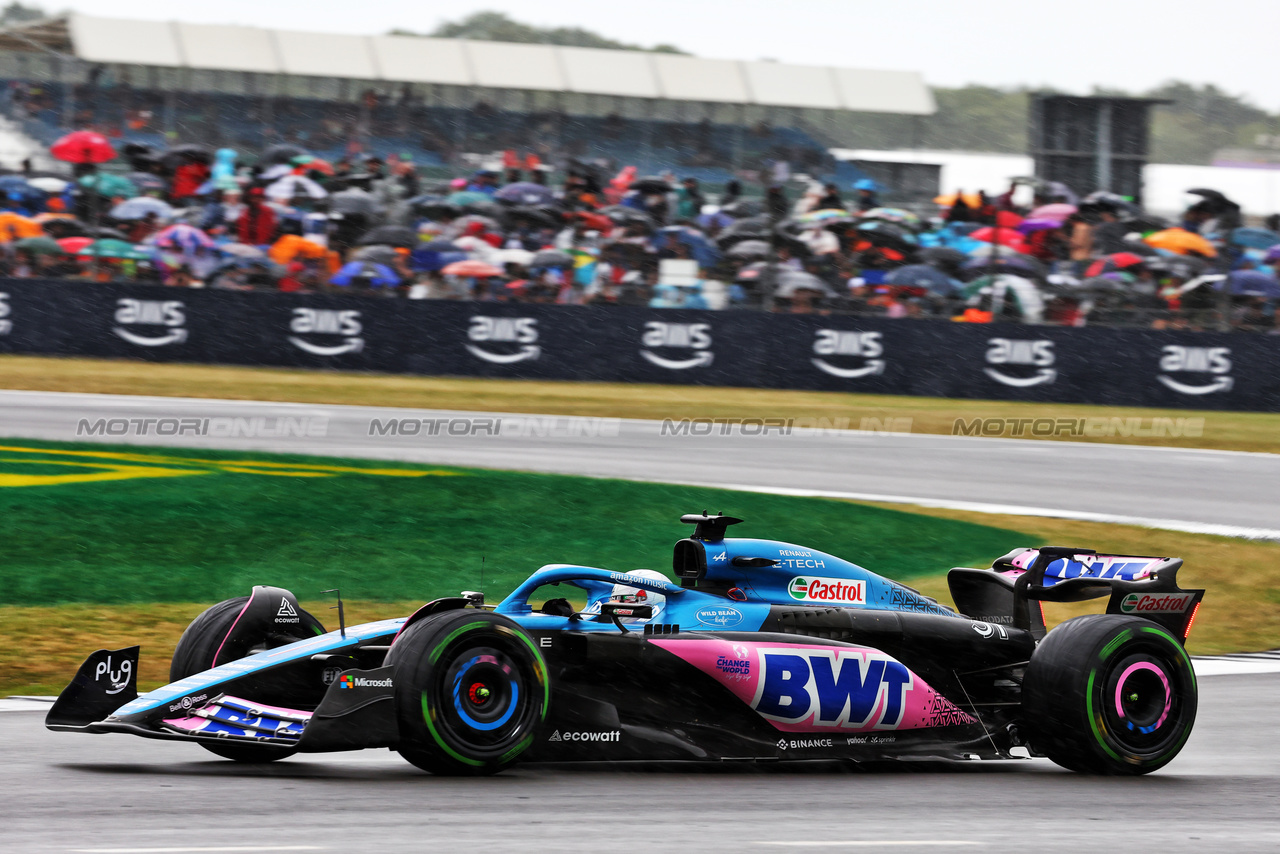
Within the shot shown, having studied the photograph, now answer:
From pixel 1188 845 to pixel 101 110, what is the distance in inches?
1100

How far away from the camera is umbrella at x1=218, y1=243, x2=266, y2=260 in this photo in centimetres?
2398

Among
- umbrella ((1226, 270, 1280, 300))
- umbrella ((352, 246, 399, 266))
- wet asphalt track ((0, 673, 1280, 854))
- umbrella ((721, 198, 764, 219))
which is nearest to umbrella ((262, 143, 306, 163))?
umbrella ((352, 246, 399, 266))

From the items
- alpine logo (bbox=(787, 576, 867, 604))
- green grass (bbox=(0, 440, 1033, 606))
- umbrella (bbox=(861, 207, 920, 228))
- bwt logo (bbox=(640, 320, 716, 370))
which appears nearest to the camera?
alpine logo (bbox=(787, 576, 867, 604))

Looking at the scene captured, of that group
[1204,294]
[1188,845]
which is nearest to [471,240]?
[1204,294]

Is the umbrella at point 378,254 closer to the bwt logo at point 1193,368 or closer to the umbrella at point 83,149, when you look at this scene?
the umbrella at point 83,149

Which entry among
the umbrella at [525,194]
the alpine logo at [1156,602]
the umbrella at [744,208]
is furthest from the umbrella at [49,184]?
the alpine logo at [1156,602]

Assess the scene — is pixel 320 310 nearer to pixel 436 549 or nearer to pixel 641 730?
pixel 436 549

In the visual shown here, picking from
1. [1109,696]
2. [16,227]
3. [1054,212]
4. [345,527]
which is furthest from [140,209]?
[1109,696]

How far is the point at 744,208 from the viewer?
27250 mm

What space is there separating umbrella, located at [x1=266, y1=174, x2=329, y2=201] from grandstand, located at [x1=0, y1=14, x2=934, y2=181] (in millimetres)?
3024

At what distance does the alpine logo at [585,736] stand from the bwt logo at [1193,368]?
65.6ft

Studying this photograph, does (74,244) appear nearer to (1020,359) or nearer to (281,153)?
(281,153)

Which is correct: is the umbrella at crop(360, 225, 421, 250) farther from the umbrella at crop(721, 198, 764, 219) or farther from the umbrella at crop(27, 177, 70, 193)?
the umbrella at crop(721, 198, 764, 219)

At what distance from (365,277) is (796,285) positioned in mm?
6566
